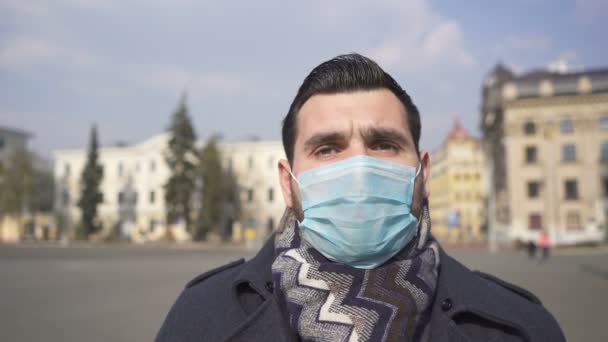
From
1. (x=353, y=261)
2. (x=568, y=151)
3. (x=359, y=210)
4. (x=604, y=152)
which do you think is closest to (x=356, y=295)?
(x=353, y=261)

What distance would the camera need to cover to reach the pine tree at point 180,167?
2216 inches

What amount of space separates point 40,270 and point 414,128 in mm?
19605

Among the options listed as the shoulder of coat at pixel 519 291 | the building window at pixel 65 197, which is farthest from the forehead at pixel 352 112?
the building window at pixel 65 197

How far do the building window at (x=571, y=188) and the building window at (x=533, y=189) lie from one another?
2745 mm

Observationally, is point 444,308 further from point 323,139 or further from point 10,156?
point 10,156

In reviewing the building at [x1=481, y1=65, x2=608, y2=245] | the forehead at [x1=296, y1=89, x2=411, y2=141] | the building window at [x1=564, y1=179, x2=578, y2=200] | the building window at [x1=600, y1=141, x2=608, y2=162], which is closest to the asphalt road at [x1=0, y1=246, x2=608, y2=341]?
the forehead at [x1=296, y1=89, x2=411, y2=141]

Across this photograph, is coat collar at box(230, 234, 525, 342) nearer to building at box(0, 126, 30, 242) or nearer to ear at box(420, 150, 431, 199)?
ear at box(420, 150, 431, 199)

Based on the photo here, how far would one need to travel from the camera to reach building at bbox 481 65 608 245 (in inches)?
1972

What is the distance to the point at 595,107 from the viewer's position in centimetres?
5100

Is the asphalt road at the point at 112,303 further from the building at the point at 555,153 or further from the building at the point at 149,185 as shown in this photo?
the building at the point at 149,185

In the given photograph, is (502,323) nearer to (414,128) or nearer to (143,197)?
(414,128)

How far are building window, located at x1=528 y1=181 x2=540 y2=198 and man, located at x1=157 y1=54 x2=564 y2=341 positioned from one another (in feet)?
179

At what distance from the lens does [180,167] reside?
5769 centimetres

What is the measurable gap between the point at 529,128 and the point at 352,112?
184ft
